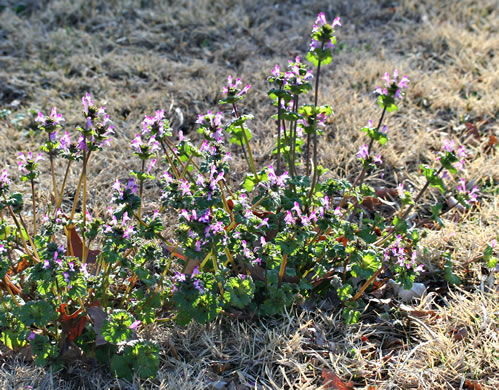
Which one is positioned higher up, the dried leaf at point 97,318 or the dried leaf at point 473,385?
the dried leaf at point 97,318

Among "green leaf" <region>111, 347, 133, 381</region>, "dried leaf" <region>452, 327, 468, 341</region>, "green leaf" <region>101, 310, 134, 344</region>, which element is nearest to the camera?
→ "green leaf" <region>101, 310, 134, 344</region>

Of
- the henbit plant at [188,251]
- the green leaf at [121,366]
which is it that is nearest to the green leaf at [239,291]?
the henbit plant at [188,251]

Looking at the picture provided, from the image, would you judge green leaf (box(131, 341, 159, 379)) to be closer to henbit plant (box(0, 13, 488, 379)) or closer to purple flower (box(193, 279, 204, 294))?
henbit plant (box(0, 13, 488, 379))

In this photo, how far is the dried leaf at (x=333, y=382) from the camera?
84.7 inches

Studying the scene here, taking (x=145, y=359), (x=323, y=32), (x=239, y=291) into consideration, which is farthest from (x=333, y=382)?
(x=323, y=32)

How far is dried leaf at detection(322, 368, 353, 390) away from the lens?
2150mm

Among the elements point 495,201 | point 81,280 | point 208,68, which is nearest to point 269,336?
point 81,280

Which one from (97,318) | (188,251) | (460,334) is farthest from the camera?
(460,334)

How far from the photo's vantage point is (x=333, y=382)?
2.16m

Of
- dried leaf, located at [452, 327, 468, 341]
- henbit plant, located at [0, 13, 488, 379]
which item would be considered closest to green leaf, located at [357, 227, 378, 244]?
henbit plant, located at [0, 13, 488, 379]

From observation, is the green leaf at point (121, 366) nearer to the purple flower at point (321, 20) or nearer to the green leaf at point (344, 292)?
the green leaf at point (344, 292)

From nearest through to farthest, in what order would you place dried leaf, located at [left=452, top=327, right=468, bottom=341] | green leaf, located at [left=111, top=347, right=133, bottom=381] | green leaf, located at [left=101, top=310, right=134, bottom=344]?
green leaf, located at [left=101, top=310, right=134, bottom=344]
green leaf, located at [left=111, top=347, right=133, bottom=381]
dried leaf, located at [left=452, top=327, right=468, bottom=341]

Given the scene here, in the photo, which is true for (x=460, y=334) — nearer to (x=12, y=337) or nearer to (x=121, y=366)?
(x=121, y=366)

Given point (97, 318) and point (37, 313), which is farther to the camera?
point (97, 318)
